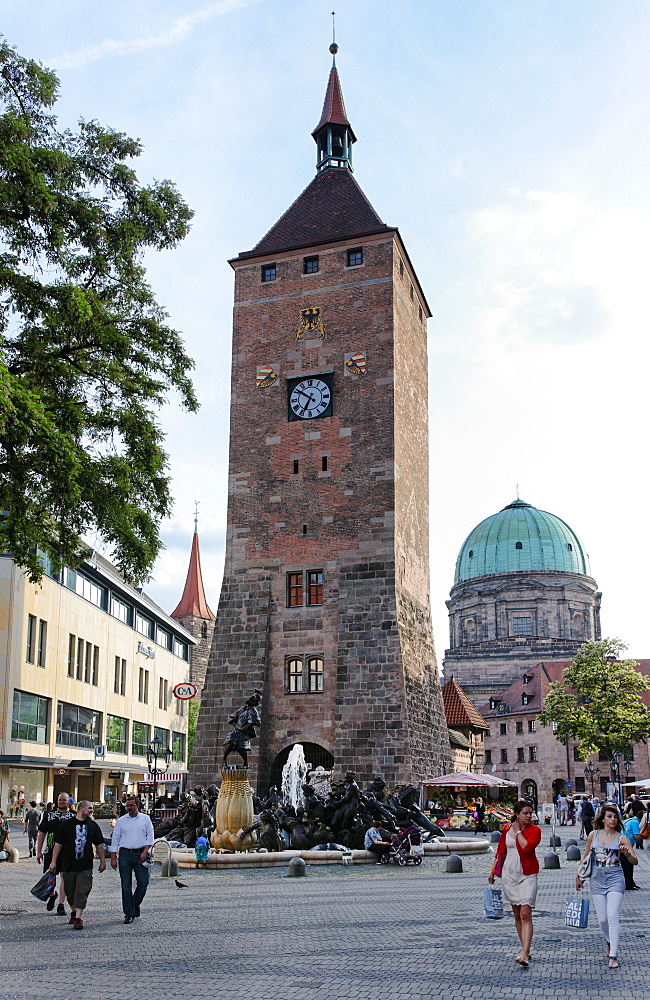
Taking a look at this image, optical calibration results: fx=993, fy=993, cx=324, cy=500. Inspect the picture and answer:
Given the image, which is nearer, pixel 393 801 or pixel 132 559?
pixel 132 559

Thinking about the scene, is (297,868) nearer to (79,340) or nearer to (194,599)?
(79,340)

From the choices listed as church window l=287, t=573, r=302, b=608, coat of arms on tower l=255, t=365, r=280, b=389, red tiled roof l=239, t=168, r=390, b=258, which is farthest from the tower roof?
church window l=287, t=573, r=302, b=608

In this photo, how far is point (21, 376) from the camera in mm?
17500

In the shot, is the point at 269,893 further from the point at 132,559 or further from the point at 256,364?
the point at 256,364

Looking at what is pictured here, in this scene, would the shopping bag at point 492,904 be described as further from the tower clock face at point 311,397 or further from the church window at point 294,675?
the tower clock face at point 311,397

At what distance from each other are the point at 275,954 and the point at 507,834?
2.68 m

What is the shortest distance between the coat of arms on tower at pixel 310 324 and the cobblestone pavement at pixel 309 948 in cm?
2437

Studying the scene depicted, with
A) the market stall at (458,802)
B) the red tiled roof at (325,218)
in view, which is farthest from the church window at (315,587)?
the red tiled roof at (325,218)

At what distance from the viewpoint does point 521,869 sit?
9.77 m

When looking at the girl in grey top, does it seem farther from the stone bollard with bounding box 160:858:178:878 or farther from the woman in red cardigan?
the stone bollard with bounding box 160:858:178:878

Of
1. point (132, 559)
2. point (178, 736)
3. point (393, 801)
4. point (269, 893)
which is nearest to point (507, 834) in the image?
point (269, 893)

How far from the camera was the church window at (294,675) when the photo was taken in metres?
33.8

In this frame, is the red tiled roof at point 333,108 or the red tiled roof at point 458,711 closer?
the red tiled roof at point 333,108

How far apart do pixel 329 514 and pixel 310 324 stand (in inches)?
300
